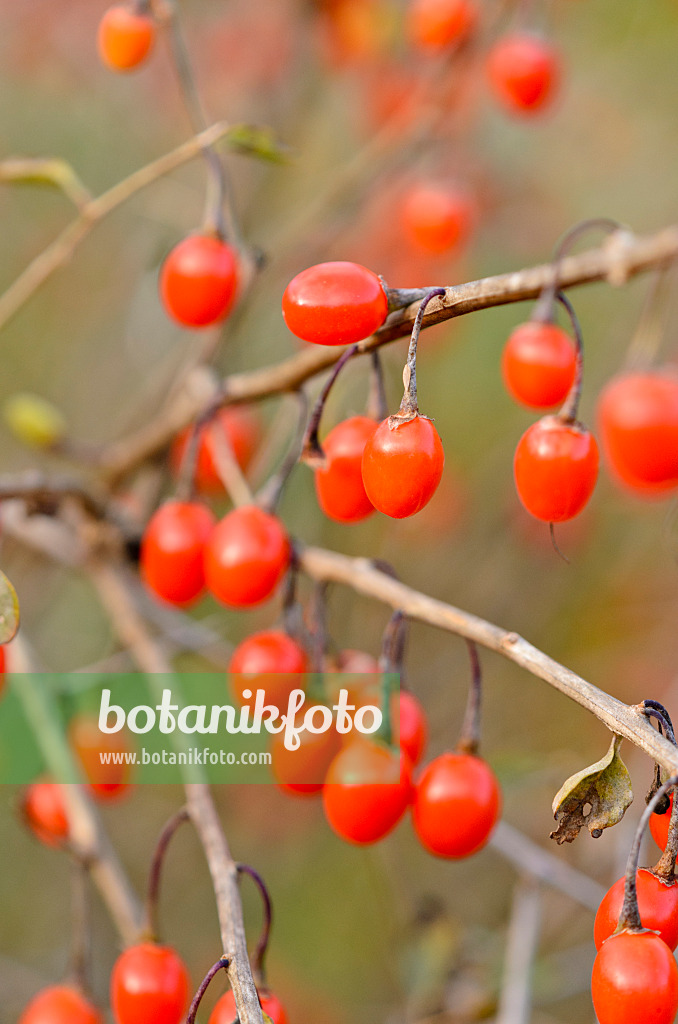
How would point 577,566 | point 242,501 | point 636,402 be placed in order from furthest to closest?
point 577,566 → point 242,501 → point 636,402

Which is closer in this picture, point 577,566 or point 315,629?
point 315,629

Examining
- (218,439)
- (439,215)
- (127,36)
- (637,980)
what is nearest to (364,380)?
(439,215)

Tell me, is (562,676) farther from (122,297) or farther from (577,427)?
(122,297)

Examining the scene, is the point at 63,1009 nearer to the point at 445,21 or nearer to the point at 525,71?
the point at 525,71

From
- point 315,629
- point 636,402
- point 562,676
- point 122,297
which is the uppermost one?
point 122,297

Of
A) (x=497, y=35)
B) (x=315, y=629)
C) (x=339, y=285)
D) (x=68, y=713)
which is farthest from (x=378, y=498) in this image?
(x=497, y=35)

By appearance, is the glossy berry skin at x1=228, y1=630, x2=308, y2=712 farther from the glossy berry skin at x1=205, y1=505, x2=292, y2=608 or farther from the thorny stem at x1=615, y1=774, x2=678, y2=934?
the thorny stem at x1=615, y1=774, x2=678, y2=934
